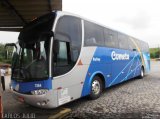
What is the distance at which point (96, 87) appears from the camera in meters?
8.53

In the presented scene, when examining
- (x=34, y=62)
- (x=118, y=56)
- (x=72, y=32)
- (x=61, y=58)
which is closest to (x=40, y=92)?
(x=34, y=62)

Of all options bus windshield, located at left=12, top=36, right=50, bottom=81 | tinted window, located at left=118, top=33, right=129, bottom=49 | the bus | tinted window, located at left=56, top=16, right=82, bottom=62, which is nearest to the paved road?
the bus

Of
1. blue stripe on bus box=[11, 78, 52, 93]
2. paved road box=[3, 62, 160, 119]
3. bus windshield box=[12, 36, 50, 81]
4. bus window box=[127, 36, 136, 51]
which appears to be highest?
bus window box=[127, 36, 136, 51]

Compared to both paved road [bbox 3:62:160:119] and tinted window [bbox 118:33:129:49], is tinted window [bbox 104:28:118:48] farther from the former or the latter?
paved road [bbox 3:62:160:119]

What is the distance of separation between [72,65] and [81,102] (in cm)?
186

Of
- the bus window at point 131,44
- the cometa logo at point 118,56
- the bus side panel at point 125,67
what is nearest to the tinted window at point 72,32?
the cometa logo at point 118,56

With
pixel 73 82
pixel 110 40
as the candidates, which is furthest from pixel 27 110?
pixel 110 40

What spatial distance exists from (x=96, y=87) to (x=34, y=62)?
3122 mm

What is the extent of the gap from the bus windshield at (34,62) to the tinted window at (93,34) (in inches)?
78.5

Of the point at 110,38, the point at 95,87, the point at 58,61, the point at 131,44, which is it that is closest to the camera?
the point at 58,61

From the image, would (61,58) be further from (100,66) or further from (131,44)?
(131,44)

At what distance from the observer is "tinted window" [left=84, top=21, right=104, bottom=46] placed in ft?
26.4

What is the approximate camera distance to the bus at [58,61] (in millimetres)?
6176

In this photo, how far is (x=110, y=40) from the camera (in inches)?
391
